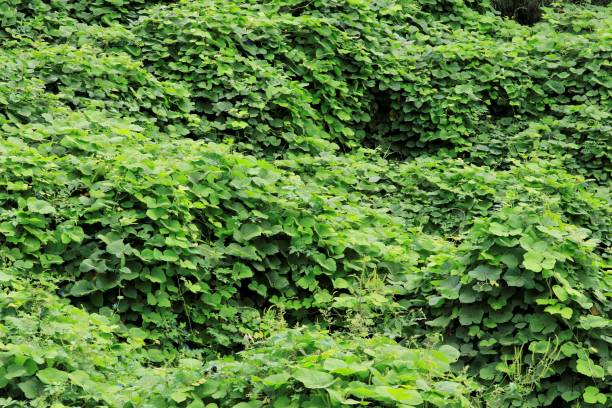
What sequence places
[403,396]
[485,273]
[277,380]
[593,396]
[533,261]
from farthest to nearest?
→ [485,273], [533,261], [593,396], [277,380], [403,396]

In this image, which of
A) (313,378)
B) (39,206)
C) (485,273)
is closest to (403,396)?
(313,378)

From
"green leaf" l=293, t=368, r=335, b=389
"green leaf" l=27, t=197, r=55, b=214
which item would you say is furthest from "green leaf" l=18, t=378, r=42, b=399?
"green leaf" l=27, t=197, r=55, b=214

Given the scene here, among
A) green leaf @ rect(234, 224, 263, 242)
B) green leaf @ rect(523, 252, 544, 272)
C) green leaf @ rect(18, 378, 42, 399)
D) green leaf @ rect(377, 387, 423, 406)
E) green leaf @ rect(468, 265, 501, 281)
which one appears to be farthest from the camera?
green leaf @ rect(234, 224, 263, 242)

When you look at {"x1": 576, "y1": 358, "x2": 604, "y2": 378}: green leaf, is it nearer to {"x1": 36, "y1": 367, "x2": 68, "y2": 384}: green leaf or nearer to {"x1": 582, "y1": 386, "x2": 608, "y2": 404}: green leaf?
{"x1": 582, "y1": 386, "x2": 608, "y2": 404}: green leaf

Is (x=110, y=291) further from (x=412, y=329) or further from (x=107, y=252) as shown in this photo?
(x=412, y=329)

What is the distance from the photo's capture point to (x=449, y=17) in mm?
9664

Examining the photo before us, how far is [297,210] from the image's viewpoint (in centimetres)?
519

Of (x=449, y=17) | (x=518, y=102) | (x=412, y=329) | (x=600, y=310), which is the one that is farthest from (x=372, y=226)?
(x=449, y=17)

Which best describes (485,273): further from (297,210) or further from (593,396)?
(297,210)

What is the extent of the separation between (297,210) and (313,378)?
7.11 ft

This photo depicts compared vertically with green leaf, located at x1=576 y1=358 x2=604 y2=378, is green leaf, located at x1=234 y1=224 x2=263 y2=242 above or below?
below

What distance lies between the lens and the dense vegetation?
11.6ft

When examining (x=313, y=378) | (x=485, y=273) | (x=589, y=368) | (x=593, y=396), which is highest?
(x=313, y=378)

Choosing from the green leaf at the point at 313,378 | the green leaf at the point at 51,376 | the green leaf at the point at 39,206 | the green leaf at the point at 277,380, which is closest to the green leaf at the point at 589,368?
the green leaf at the point at 313,378
